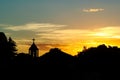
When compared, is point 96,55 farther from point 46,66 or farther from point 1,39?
point 1,39

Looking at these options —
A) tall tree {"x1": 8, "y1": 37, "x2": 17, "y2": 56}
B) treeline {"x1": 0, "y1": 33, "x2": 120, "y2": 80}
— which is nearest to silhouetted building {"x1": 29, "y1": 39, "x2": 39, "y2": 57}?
tall tree {"x1": 8, "y1": 37, "x2": 17, "y2": 56}

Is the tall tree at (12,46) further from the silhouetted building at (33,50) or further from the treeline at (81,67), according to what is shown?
the treeline at (81,67)

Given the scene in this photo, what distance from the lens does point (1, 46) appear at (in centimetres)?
7550

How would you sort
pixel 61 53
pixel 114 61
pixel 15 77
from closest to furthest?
pixel 15 77, pixel 114 61, pixel 61 53

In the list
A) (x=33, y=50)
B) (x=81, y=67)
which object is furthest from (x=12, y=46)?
(x=81, y=67)

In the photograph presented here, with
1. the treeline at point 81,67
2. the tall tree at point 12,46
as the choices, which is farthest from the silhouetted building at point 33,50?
the treeline at point 81,67

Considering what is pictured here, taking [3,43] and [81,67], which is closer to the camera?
[81,67]

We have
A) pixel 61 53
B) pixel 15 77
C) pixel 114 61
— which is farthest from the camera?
pixel 61 53

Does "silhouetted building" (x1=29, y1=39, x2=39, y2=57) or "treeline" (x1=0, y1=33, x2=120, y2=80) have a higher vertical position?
"silhouetted building" (x1=29, y1=39, x2=39, y2=57)

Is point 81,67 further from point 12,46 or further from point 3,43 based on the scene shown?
point 12,46

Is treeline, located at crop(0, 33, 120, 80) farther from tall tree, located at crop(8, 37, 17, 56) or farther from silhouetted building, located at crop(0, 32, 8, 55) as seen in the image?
tall tree, located at crop(8, 37, 17, 56)

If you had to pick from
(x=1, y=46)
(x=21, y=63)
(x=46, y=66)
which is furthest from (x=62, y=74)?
(x=1, y=46)

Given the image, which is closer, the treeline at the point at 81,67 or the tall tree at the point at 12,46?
the treeline at the point at 81,67

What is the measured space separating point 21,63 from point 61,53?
52.5 feet
